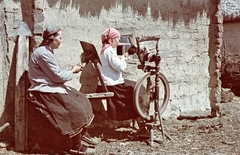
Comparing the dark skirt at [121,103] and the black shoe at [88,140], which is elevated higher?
the dark skirt at [121,103]

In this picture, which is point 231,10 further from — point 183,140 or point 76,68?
point 76,68

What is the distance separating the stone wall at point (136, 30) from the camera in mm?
6457

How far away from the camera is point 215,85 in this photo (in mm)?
8211

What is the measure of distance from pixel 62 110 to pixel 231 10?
9.50 metres

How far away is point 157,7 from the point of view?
7527mm

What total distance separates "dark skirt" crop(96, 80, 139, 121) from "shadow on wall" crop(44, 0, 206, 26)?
1250 mm

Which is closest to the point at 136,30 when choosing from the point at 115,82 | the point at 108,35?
the point at 108,35

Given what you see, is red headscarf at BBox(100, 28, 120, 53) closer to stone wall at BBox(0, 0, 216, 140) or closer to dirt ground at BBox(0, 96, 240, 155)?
stone wall at BBox(0, 0, 216, 140)

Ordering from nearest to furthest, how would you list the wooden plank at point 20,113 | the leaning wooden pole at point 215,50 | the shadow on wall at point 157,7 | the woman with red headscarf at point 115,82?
the wooden plank at point 20,113 < the woman with red headscarf at point 115,82 < the shadow on wall at point 157,7 < the leaning wooden pole at point 215,50

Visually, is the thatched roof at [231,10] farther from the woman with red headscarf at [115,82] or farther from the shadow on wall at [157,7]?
the woman with red headscarf at [115,82]

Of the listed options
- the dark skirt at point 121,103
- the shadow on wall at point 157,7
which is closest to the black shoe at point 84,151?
the dark skirt at point 121,103

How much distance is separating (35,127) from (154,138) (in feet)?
5.71

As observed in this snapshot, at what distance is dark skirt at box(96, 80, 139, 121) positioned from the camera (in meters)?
6.53

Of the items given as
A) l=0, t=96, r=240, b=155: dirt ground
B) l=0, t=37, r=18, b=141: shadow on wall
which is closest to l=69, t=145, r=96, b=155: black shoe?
l=0, t=96, r=240, b=155: dirt ground
